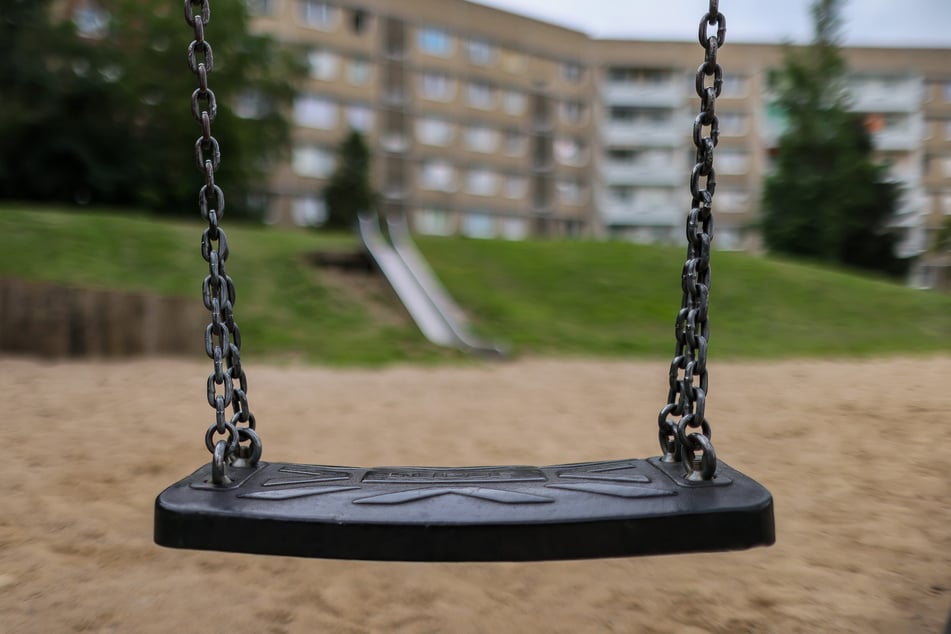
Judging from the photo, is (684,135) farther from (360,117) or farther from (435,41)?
(360,117)

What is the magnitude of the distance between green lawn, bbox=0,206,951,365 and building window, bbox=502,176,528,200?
19181mm

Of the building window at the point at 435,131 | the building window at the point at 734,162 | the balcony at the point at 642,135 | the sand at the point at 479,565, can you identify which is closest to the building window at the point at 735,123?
the building window at the point at 734,162

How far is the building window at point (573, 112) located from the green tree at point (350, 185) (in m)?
10.7

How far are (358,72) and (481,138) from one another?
554 centimetres

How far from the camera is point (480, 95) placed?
29.2 meters

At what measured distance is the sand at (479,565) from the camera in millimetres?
1726

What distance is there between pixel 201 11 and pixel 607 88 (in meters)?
34.6

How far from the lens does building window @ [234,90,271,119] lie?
62.3 ft

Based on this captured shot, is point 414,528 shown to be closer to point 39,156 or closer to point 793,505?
point 793,505

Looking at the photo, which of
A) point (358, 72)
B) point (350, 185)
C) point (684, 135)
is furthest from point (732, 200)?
point (350, 185)

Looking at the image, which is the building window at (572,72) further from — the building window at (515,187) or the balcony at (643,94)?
the building window at (515,187)

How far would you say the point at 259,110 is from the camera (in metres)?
19.4

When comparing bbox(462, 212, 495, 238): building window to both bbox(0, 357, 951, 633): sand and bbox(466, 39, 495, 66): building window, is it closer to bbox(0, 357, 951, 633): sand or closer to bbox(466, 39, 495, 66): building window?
bbox(466, 39, 495, 66): building window

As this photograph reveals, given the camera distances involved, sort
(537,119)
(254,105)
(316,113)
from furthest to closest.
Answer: (537,119)
(316,113)
(254,105)
